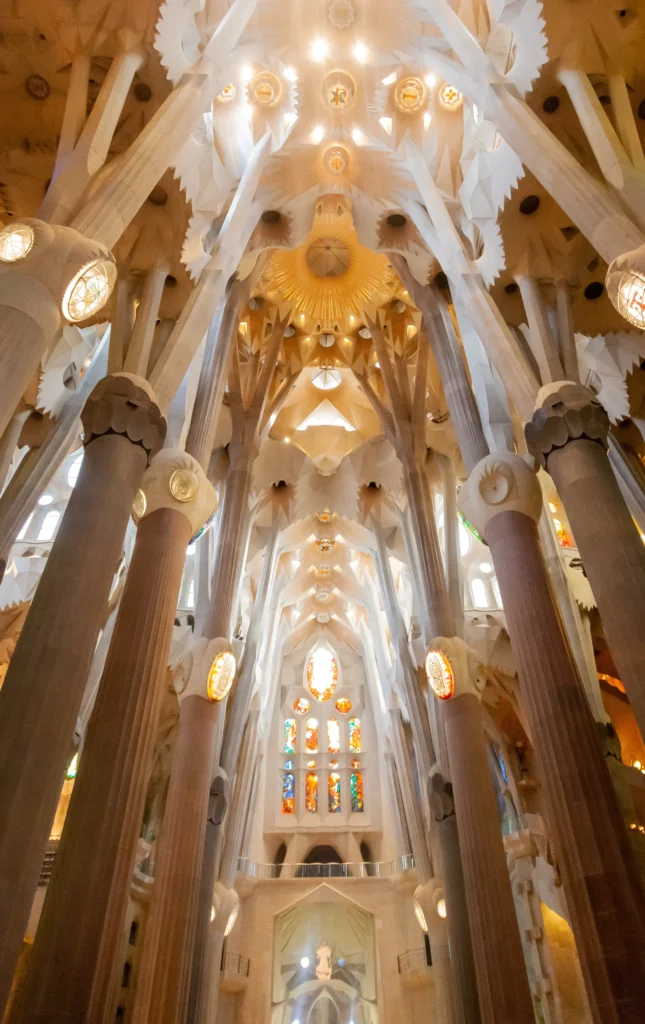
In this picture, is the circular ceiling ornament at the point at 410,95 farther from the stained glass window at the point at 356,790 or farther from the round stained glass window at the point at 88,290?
the stained glass window at the point at 356,790

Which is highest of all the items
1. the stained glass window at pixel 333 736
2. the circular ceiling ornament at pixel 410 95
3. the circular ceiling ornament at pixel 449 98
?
the circular ceiling ornament at pixel 410 95

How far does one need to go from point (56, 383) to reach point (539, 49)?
902cm

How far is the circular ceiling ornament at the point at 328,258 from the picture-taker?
57.8 ft

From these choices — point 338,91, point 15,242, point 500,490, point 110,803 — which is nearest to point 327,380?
point 338,91

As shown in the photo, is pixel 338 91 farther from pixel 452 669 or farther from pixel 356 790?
pixel 356 790

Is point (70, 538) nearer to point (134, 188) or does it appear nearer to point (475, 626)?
point (134, 188)

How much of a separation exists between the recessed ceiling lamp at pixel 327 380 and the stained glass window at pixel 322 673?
38.6 ft

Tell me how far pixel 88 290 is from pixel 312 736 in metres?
23.4

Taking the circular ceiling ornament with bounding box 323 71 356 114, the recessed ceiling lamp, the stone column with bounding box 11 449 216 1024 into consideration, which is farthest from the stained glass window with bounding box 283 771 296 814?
the circular ceiling ornament with bounding box 323 71 356 114

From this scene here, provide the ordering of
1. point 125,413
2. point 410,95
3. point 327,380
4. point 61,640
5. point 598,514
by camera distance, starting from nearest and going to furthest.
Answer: point 61,640, point 598,514, point 125,413, point 410,95, point 327,380

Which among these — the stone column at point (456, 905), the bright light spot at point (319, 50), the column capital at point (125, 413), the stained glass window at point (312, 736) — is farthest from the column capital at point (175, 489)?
the stained glass window at point (312, 736)

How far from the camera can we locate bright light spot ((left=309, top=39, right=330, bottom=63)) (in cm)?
1267

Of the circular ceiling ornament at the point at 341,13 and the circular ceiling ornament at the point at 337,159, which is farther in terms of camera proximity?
the circular ceiling ornament at the point at 337,159

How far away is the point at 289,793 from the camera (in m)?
25.2
